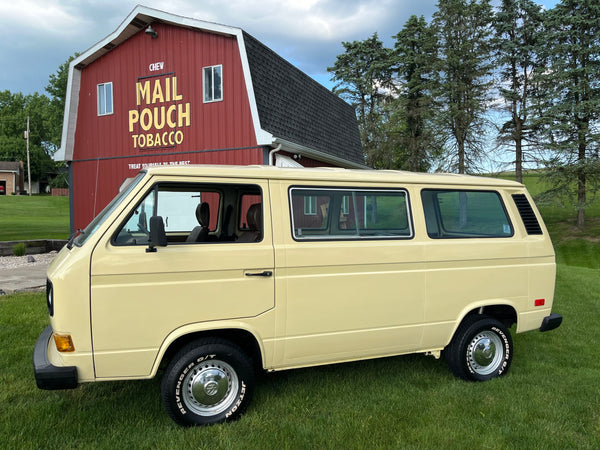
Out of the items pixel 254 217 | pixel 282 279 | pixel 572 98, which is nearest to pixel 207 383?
pixel 282 279

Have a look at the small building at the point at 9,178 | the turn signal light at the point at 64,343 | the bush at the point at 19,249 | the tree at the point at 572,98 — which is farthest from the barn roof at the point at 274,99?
the small building at the point at 9,178

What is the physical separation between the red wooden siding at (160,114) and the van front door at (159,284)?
923cm

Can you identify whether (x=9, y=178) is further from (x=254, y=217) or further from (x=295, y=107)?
(x=254, y=217)

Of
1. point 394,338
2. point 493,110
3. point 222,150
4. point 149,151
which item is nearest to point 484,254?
point 394,338

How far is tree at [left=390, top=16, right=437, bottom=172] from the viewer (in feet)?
100

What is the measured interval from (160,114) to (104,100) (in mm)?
2560

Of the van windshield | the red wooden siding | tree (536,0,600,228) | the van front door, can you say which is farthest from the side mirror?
tree (536,0,600,228)

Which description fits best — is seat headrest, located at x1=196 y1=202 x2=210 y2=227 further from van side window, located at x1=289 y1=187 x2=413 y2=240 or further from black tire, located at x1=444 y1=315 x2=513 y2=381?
black tire, located at x1=444 y1=315 x2=513 y2=381

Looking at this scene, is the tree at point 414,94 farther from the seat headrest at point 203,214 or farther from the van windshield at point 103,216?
the van windshield at point 103,216

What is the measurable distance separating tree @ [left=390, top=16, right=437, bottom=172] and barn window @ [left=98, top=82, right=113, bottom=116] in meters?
20.3

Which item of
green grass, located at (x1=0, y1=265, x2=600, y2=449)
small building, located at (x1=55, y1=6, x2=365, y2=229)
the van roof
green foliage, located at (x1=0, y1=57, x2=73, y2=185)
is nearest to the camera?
green grass, located at (x1=0, y1=265, x2=600, y2=449)

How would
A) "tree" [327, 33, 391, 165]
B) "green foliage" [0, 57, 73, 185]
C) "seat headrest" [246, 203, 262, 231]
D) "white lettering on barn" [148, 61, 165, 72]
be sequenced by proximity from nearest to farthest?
"seat headrest" [246, 203, 262, 231] < "white lettering on barn" [148, 61, 165, 72] < "tree" [327, 33, 391, 165] < "green foliage" [0, 57, 73, 185]

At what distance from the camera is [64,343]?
10.8 feet

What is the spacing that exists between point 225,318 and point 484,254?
2687 mm
